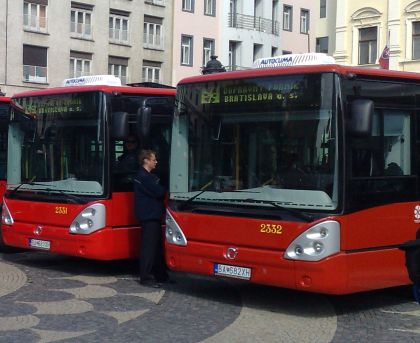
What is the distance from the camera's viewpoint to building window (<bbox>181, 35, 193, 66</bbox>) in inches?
1887

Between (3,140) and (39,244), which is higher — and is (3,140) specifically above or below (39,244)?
above

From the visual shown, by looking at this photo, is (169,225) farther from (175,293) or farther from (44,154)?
(44,154)

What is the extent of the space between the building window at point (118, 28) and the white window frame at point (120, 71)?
52.6 inches

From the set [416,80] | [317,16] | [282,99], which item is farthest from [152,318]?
[317,16]

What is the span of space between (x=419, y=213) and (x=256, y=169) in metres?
1.90

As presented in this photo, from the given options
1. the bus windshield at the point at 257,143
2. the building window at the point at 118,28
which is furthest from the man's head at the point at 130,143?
the building window at the point at 118,28

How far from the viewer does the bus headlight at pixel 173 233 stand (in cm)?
965

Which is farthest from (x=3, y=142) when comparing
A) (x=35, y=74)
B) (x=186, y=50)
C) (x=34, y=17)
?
(x=186, y=50)

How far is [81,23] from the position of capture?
4259 cm

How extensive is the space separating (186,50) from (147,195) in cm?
3844

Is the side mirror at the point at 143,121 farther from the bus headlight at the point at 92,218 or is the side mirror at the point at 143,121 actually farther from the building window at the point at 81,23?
the building window at the point at 81,23

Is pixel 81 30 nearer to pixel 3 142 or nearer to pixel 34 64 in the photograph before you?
pixel 34 64

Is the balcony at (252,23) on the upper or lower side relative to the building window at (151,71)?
upper

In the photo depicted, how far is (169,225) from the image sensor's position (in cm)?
988
